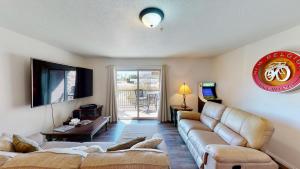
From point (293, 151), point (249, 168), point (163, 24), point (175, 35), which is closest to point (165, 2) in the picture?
point (163, 24)

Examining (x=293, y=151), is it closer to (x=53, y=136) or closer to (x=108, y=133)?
(x=108, y=133)

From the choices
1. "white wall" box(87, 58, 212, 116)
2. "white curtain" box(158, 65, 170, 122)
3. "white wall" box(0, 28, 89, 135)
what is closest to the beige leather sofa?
"white curtain" box(158, 65, 170, 122)

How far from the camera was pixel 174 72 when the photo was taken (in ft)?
18.0

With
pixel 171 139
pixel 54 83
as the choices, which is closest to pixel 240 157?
pixel 171 139

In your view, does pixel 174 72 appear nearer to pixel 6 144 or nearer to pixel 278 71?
pixel 278 71

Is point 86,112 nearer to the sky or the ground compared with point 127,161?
nearer to the ground

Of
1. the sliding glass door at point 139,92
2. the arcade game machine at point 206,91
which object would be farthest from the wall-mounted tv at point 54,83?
the arcade game machine at point 206,91

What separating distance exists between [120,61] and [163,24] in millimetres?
3352

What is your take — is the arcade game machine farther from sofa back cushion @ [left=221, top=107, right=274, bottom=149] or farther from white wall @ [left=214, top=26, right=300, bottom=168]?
sofa back cushion @ [left=221, top=107, right=274, bottom=149]

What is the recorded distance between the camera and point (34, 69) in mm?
2822

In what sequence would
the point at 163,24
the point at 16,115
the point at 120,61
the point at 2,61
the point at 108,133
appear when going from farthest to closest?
1. the point at 120,61
2. the point at 108,133
3. the point at 16,115
4. the point at 2,61
5. the point at 163,24

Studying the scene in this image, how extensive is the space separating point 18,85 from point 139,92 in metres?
3.53

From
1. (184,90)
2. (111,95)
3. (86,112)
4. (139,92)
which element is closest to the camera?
(86,112)

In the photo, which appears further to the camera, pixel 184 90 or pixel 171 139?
pixel 184 90
